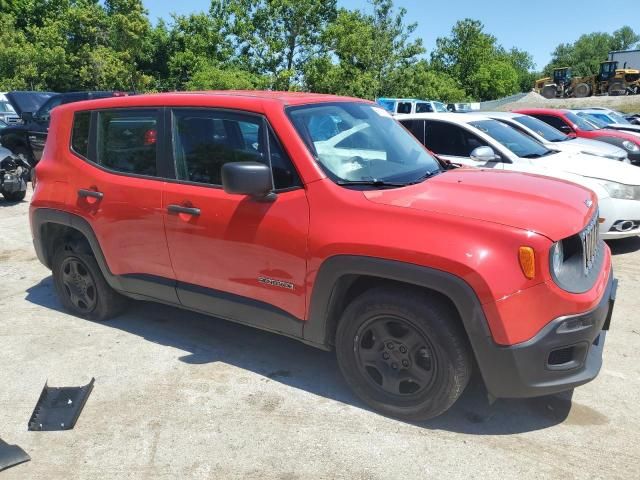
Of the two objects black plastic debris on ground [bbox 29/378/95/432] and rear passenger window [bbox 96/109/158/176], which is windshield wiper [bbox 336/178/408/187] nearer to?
rear passenger window [bbox 96/109/158/176]

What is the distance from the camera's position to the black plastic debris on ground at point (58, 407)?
310cm

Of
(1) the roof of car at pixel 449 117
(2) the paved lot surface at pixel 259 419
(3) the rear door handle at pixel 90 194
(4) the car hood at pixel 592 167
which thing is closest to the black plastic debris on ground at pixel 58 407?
(2) the paved lot surface at pixel 259 419

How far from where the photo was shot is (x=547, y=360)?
8.78 ft

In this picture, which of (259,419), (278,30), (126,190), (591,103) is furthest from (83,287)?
(591,103)

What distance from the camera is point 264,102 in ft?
11.1

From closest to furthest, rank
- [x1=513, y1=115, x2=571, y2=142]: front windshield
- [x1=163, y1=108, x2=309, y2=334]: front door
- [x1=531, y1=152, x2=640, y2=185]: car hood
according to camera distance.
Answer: [x1=163, y1=108, x2=309, y2=334]: front door → [x1=531, y1=152, x2=640, y2=185]: car hood → [x1=513, y1=115, x2=571, y2=142]: front windshield

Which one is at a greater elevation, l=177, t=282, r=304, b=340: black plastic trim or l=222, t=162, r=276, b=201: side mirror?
l=222, t=162, r=276, b=201: side mirror

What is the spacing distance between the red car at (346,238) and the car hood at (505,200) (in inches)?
0.6

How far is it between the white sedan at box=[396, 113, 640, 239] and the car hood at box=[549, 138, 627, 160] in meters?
0.81

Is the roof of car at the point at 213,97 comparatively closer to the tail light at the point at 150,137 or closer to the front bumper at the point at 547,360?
the tail light at the point at 150,137

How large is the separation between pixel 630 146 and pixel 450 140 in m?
6.50

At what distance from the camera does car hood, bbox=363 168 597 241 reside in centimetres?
274

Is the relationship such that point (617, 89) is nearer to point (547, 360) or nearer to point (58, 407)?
point (547, 360)

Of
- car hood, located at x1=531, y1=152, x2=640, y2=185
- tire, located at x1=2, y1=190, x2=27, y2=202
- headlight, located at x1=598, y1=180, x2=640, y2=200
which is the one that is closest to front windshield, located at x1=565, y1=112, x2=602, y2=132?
car hood, located at x1=531, y1=152, x2=640, y2=185
